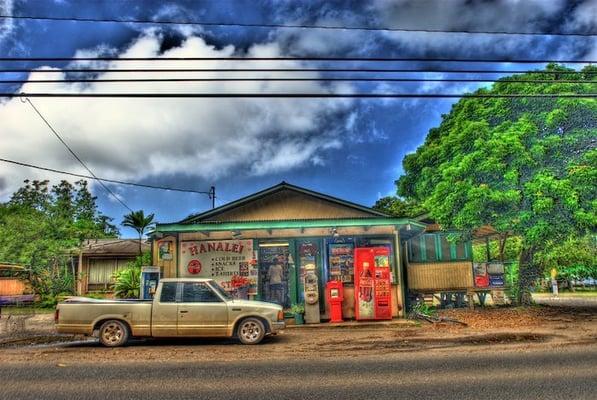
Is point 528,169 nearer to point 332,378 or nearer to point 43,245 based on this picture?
point 332,378

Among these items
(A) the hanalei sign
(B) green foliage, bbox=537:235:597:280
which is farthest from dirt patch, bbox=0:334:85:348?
(B) green foliage, bbox=537:235:597:280

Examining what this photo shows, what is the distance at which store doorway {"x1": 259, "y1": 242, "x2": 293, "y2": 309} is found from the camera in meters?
16.9

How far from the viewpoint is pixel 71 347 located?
11844 millimetres

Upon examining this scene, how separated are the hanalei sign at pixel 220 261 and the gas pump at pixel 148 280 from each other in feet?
3.01

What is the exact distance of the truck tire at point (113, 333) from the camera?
1170cm

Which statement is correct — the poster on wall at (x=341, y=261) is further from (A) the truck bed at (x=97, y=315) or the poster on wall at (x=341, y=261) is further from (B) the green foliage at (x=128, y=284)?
(B) the green foliage at (x=128, y=284)

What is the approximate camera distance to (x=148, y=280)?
16.8m

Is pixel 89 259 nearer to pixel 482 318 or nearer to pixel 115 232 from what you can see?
pixel 482 318

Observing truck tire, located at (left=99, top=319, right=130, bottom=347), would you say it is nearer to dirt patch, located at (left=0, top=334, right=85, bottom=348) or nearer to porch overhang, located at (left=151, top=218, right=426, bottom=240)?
dirt patch, located at (left=0, top=334, right=85, bottom=348)

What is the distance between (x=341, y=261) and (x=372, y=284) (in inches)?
63.7

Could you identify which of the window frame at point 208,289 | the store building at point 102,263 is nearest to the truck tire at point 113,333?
the window frame at point 208,289

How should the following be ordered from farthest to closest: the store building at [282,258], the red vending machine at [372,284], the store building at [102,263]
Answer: the store building at [102,263], the store building at [282,258], the red vending machine at [372,284]

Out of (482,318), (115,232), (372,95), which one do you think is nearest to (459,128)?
(482,318)

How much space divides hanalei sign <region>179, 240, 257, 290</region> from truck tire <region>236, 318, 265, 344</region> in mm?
4833
